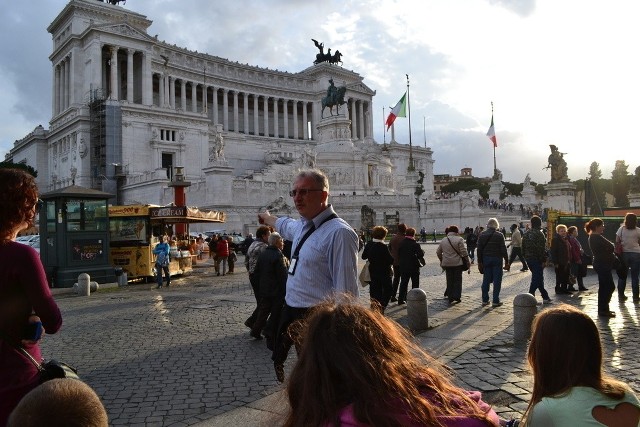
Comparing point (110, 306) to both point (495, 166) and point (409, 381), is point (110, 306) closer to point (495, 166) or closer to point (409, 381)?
point (409, 381)

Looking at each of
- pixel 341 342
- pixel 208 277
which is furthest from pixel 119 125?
pixel 341 342

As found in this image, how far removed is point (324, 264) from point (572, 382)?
223cm

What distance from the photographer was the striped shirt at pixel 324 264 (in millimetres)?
4172

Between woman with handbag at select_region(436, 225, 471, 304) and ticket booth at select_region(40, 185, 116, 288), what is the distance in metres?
10.8

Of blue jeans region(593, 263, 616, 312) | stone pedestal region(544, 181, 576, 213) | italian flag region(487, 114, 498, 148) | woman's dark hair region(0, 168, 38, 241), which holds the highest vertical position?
italian flag region(487, 114, 498, 148)

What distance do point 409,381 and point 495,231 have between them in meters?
10.3

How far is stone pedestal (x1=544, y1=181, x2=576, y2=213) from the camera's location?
41.3 m

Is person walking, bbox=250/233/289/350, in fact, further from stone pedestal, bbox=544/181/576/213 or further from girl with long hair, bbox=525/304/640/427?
stone pedestal, bbox=544/181/576/213

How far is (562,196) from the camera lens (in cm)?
4147

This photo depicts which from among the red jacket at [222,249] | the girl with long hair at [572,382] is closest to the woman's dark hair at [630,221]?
the girl with long hair at [572,382]

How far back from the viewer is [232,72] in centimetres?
8456

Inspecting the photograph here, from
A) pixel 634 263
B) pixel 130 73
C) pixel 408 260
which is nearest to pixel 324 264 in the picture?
pixel 408 260

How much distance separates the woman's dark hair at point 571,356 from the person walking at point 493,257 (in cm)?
899

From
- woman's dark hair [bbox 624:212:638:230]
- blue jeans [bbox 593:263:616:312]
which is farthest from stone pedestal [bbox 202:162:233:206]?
blue jeans [bbox 593:263:616:312]
